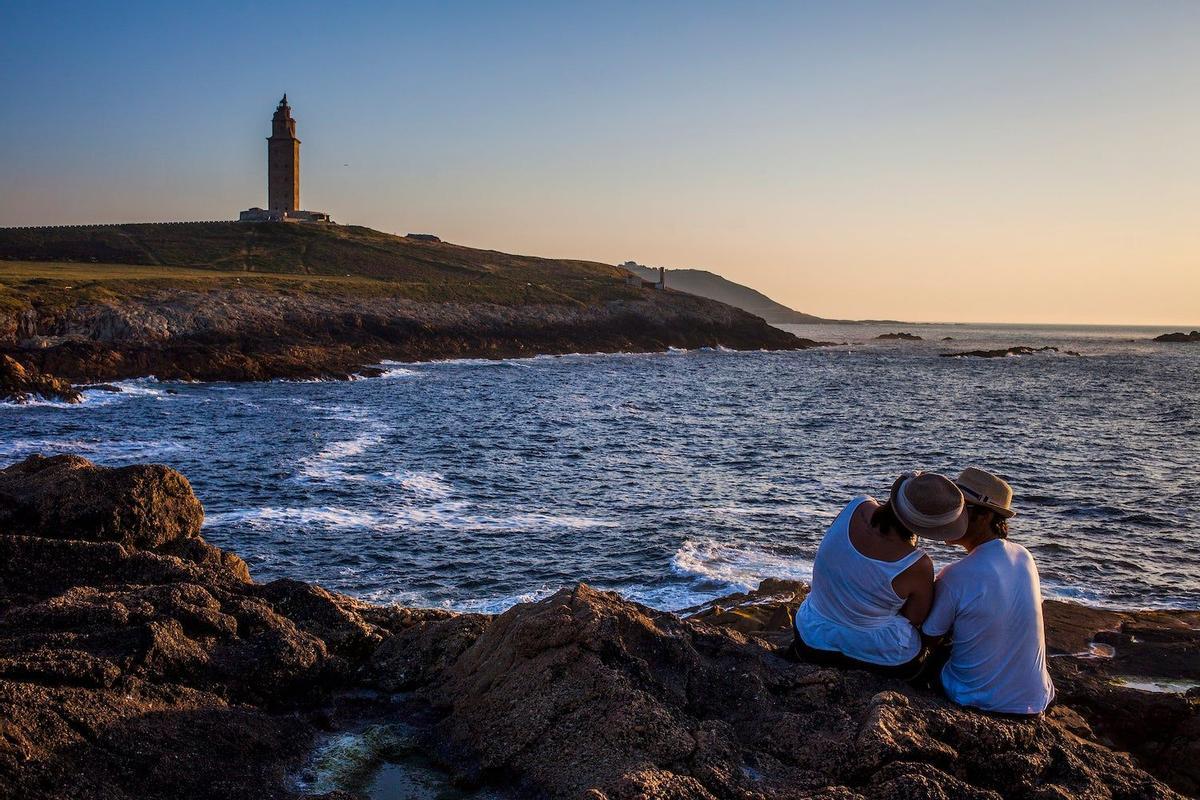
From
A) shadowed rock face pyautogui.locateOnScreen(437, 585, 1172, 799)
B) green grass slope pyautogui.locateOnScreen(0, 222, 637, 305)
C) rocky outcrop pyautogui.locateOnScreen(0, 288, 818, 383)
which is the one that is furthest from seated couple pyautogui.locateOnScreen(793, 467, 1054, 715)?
green grass slope pyautogui.locateOnScreen(0, 222, 637, 305)

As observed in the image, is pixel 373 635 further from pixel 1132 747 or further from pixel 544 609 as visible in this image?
pixel 1132 747

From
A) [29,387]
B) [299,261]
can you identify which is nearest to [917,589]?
[29,387]

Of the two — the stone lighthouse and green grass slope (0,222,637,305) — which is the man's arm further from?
the stone lighthouse

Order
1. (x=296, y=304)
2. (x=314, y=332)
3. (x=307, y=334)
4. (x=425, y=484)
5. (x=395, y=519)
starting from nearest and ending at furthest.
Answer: (x=395, y=519) → (x=425, y=484) → (x=307, y=334) → (x=314, y=332) → (x=296, y=304)

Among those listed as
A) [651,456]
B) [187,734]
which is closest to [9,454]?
[651,456]

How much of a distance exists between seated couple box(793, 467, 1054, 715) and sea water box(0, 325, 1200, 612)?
8.39m

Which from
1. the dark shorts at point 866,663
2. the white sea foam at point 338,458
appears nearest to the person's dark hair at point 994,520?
the dark shorts at point 866,663

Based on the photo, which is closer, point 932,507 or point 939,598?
point 932,507

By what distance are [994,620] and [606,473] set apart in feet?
72.6

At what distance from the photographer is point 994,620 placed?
20.1ft

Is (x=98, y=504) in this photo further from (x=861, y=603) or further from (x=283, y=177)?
(x=283, y=177)

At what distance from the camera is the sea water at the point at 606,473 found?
1722 centimetres

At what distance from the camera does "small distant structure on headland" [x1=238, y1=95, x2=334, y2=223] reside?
419ft

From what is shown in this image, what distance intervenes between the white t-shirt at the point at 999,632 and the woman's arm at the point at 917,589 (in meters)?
0.24
